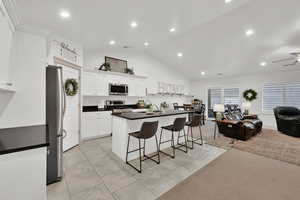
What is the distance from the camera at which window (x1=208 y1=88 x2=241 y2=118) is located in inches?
299

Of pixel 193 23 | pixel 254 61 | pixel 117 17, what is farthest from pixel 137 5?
pixel 254 61

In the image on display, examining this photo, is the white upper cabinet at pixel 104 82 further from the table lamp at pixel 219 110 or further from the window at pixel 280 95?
the window at pixel 280 95

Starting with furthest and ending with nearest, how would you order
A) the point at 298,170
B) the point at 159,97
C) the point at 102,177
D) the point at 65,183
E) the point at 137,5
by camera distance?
the point at 159,97, the point at 137,5, the point at 298,170, the point at 102,177, the point at 65,183

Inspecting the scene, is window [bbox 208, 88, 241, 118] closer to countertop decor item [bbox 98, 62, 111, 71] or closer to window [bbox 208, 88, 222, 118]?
window [bbox 208, 88, 222, 118]

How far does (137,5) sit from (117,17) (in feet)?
1.84

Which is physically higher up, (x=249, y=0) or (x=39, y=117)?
(x=249, y=0)

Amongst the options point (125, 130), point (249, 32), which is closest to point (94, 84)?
point (125, 130)

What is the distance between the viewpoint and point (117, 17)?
2963 millimetres

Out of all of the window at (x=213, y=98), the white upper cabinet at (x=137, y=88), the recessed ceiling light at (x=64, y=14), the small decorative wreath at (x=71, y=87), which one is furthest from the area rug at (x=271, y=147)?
the recessed ceiling light at (x=64, y=14)

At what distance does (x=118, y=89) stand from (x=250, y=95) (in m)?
6.71

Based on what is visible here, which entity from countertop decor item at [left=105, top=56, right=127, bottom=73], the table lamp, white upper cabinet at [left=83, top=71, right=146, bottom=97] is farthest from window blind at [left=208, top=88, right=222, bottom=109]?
countertop decor item at [left=105, top=56, right=127, bottom=73]

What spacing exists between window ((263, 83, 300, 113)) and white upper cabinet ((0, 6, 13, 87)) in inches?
359

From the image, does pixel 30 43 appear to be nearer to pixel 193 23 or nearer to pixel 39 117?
pixel 39 117

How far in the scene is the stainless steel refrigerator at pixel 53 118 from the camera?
202 centimetres
